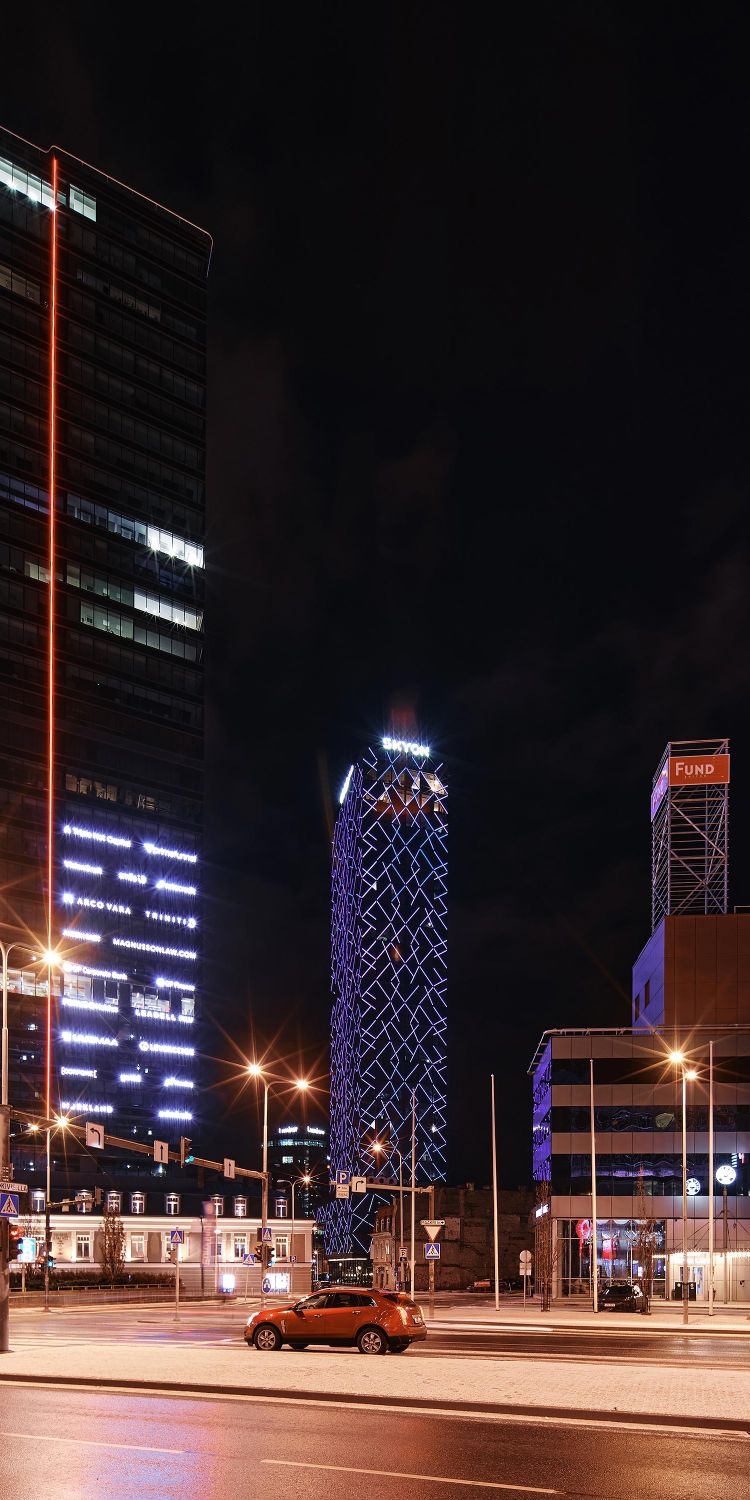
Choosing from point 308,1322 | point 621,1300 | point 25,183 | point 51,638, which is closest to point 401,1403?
point 308,1322

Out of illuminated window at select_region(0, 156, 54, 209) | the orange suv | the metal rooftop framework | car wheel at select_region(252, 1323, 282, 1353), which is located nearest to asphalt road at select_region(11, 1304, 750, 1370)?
the orange suv

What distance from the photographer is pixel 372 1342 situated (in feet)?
103

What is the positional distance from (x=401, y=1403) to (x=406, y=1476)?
22.8ft

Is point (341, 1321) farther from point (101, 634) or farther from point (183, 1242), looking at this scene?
point (101, 634)

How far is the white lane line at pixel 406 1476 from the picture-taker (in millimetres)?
14672

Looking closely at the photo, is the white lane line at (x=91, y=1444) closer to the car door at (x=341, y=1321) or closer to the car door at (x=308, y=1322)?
the car door at (x=341, y=1321)

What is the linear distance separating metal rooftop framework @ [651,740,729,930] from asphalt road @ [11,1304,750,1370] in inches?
2188

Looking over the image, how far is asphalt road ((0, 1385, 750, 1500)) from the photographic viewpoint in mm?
14492

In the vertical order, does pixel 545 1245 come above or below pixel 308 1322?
below

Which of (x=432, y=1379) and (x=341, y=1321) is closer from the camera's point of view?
(x=432, y=1379)

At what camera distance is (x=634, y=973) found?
400 ft

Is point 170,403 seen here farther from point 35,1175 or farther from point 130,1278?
point 130,1278

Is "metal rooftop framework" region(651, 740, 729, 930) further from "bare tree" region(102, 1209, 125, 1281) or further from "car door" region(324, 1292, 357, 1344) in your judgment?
"car door" region(324, 1292, 357, 1344)

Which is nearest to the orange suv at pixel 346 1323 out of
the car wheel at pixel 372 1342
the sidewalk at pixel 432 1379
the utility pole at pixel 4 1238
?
the car wheel at pixel 372 1342
